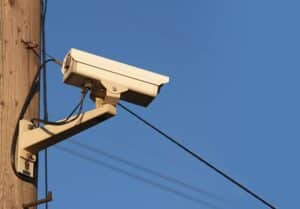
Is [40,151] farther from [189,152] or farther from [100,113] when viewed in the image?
[189,152]

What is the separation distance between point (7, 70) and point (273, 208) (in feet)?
4.60

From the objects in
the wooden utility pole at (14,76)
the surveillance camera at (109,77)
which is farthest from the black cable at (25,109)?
the surveillance camera at (109,77)

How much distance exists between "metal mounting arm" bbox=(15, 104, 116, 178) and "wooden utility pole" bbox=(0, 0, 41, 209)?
0.05 metres

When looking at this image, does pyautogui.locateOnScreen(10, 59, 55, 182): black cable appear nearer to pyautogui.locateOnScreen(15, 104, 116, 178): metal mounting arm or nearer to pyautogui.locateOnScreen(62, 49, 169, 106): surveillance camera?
pyautogui.locateOnScreen(15, 104, 116, 178): metal mounting arm

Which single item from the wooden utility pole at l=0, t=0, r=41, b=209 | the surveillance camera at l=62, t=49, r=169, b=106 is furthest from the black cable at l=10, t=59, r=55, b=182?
the surveillance camera at l=62, t=49, r=169, b=106

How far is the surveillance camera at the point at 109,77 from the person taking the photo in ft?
15.7

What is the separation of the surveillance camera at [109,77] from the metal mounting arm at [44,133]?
90mm

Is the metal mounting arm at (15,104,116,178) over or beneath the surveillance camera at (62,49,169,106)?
beneath

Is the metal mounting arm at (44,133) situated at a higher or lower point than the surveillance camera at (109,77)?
lower

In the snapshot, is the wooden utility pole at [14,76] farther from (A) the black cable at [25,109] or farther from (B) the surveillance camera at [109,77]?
(B) the surveillance camera at [109,77]

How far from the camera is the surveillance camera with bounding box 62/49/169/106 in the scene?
4773mm

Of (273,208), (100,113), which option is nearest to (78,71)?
(100,113)

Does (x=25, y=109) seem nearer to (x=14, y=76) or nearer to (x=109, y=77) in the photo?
(x=14, y=76)

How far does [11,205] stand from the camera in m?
4.65
